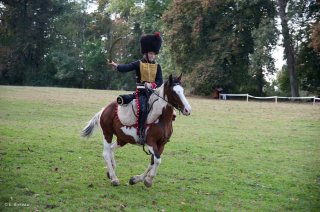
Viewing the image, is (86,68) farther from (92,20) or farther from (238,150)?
(238,150)

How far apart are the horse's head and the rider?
26.6 inches

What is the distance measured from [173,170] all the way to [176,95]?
3.29 m

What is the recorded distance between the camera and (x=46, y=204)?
7820 millimetres

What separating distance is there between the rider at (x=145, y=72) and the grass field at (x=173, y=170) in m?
1.67

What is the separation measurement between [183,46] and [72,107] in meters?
23.3

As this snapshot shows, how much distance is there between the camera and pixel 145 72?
32.3 ft

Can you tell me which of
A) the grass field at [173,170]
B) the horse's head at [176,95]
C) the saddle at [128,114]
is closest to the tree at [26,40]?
the grass field at [173,170]

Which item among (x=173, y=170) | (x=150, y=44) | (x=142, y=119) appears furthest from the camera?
(x=173, y=170)

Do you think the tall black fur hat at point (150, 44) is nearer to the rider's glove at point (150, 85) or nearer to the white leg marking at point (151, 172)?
the rider's glove at point (150, 85)

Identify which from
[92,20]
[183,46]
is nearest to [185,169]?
[183,46]

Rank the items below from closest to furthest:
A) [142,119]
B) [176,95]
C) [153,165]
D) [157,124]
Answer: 1. [176,95]
2. [153,165]
3. [157,124]
4. [142,119]

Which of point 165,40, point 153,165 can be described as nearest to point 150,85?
point 153,165

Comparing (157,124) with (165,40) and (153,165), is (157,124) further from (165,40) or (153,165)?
(165,40)

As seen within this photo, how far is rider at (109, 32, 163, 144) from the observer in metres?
9.45
